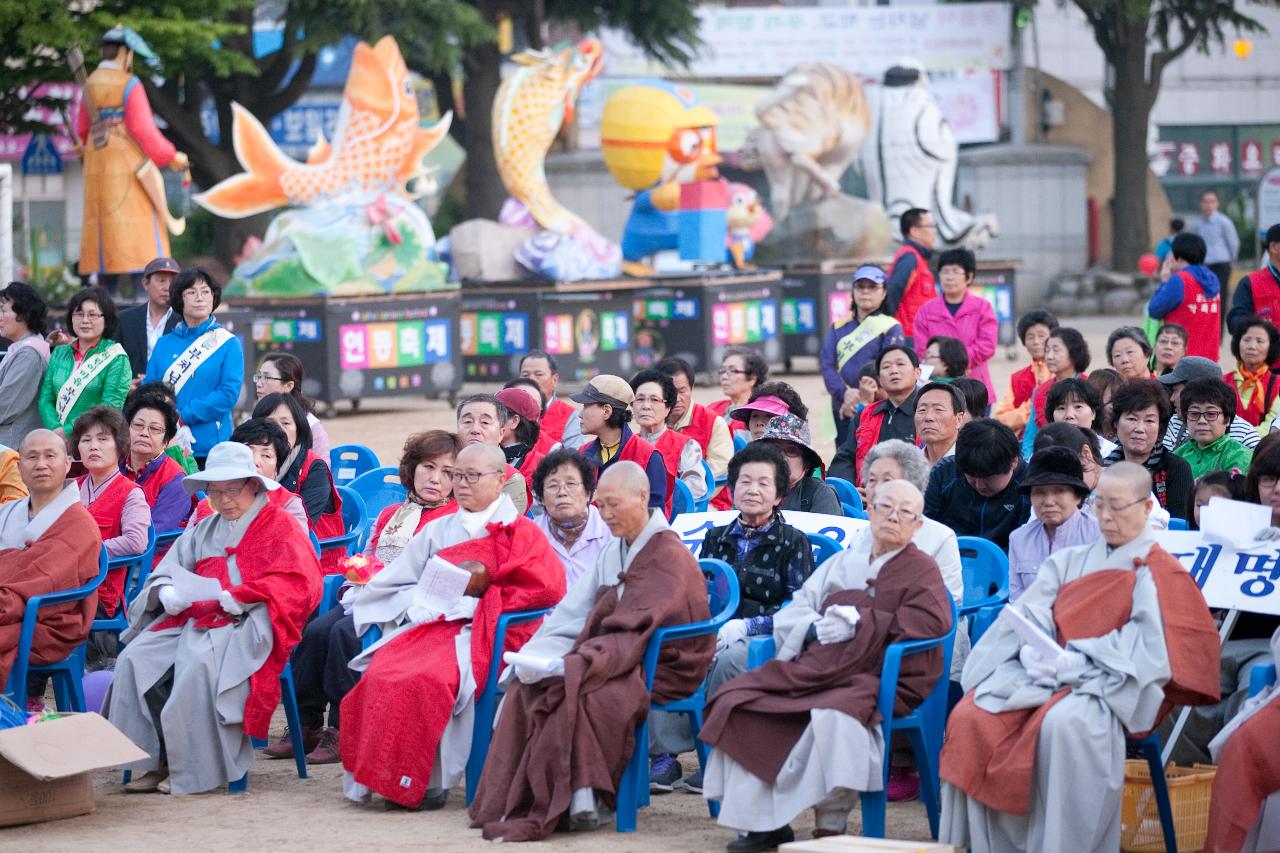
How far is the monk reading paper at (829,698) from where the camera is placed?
18.5 ft

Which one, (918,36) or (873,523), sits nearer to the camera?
(873,523)

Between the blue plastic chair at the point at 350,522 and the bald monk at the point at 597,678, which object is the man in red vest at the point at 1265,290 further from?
the bald monk at the point at 597,678

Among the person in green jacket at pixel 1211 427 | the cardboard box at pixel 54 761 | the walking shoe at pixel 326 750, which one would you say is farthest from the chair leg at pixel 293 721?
the person in green jacket at pixel 1211 427

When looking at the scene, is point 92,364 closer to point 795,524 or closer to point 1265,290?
point 795,524

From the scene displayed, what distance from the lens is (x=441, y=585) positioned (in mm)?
6527

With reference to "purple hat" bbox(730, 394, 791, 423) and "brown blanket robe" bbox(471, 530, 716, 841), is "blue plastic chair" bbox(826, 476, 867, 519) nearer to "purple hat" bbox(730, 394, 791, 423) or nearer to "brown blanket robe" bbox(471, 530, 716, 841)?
"purple hat" bbox(730, 394, 791, 423)

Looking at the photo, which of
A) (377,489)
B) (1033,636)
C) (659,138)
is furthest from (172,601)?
(659,138)

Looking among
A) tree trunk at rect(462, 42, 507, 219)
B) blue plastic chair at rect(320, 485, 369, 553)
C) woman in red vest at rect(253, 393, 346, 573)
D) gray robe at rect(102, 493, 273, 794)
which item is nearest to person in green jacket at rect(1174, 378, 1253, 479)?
blue plastic chair at rect(320, 485, 369, 553)

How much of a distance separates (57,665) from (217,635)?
676mm

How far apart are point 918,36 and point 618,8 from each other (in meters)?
6.30

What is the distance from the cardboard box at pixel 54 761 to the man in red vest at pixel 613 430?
241 centimetres

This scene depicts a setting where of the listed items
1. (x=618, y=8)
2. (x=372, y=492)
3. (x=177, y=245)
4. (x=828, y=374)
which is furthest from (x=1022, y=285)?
(x=372, y=492)

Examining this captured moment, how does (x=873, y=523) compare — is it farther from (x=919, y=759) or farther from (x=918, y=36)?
(x=918, y=36)

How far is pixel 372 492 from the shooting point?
8.70m
